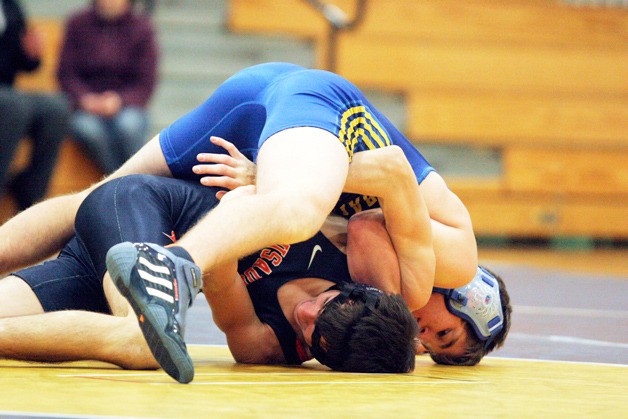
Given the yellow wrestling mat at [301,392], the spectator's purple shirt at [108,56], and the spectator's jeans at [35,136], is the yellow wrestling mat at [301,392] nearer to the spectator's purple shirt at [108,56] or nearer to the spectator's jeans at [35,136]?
the spectator's jeans at [35,136]

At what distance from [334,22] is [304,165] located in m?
5.66

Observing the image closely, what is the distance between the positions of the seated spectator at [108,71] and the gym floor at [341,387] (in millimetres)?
3617

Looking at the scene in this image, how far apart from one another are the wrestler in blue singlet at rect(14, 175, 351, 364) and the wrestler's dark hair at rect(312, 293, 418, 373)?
215 mm

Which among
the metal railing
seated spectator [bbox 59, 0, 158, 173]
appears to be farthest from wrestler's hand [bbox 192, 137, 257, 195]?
the metal railing

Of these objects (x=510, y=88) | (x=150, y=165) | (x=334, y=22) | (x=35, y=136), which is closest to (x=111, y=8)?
(x=35, y=136)

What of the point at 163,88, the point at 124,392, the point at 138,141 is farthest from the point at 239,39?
the point at 124,392

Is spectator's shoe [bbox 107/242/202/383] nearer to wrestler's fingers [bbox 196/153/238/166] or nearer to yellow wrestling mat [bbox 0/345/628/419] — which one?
yellow wrestling mat [bbox 0/345/628/419]

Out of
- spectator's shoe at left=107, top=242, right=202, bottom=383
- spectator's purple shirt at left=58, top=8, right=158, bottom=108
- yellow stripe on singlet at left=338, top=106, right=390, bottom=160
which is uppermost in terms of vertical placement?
yellow stripe on singlet at left=338, top=106, right=390, bottom=160

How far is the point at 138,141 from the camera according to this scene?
722cm

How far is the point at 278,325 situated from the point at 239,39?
6072 millimetres

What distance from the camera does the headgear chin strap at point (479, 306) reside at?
2.95 meters

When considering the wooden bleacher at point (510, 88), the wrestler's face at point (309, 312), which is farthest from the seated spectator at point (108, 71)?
the wrestler's face at point (309, 312)

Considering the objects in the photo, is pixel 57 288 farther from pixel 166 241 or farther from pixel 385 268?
pixel 385 268

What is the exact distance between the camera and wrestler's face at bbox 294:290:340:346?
8.96ft
